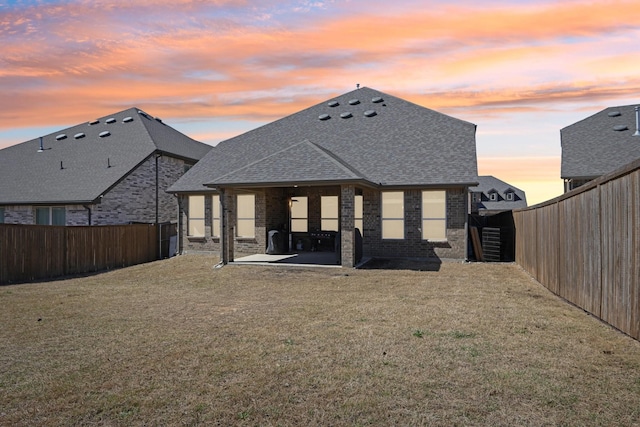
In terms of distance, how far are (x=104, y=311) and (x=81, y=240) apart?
9689mm

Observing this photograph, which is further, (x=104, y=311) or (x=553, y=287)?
(x=553, y=287)

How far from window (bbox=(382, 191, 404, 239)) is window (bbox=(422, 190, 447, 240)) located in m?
0.92

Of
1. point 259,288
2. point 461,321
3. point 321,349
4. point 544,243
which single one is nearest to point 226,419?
point 321,349

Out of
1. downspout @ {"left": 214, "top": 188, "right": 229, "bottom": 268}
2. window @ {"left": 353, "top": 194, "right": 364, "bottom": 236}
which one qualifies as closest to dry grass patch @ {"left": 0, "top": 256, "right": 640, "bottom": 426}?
downspout @ {"left": 214, "top": 188, "right": 229, "bottom": 268}

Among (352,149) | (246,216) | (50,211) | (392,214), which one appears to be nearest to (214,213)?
(246,216)

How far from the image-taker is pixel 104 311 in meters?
10.1

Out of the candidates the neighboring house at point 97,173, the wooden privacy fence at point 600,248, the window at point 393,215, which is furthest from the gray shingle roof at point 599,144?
the neighboring house at point 97,173

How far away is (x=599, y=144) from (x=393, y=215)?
47.9 feet

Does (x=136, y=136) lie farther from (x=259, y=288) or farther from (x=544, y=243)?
(x=544, y=243)

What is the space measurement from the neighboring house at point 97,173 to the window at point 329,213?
10229 mm

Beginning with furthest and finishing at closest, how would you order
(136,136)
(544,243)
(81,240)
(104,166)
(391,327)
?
(136,136) → (104,166) → (81,240) → (544,243) → (391,327)

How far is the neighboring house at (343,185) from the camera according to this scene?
17.2 meters

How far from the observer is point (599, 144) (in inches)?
1011

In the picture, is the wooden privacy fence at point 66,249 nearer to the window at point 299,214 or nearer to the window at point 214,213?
the window at point 214,213
